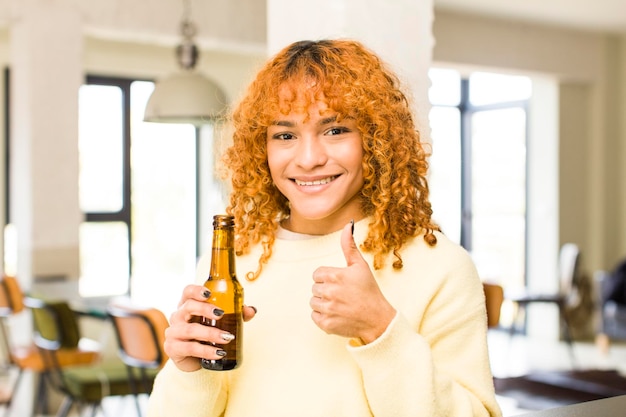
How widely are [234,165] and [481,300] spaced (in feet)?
1.45

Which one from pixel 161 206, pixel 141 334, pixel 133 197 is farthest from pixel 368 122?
pixel 161 206

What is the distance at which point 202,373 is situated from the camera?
115 cm

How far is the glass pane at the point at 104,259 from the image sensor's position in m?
6.91

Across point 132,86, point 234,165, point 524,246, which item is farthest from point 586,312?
point 234,165

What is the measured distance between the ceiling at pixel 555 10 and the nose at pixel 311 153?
5441 mm

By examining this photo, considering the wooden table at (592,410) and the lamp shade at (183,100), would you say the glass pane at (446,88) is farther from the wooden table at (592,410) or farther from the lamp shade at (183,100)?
the wooden table at (592,410)

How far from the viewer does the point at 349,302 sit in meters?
0.99

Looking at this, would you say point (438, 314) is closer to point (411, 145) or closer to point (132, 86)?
point (411, 145)

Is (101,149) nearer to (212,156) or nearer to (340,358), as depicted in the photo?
(212,156)

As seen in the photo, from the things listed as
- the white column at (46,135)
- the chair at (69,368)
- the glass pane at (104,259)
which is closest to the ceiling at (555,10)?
the white column at (46,135)

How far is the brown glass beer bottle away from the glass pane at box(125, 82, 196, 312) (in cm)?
603

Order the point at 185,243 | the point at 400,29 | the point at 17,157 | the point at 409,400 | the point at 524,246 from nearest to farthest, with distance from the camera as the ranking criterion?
1. the point at 409,400
2. the point at 400,29
3. the point at 17,157
4. the point at 185,243
5. the point at 524,246

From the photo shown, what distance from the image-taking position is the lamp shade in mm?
3891

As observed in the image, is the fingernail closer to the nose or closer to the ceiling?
the nose
